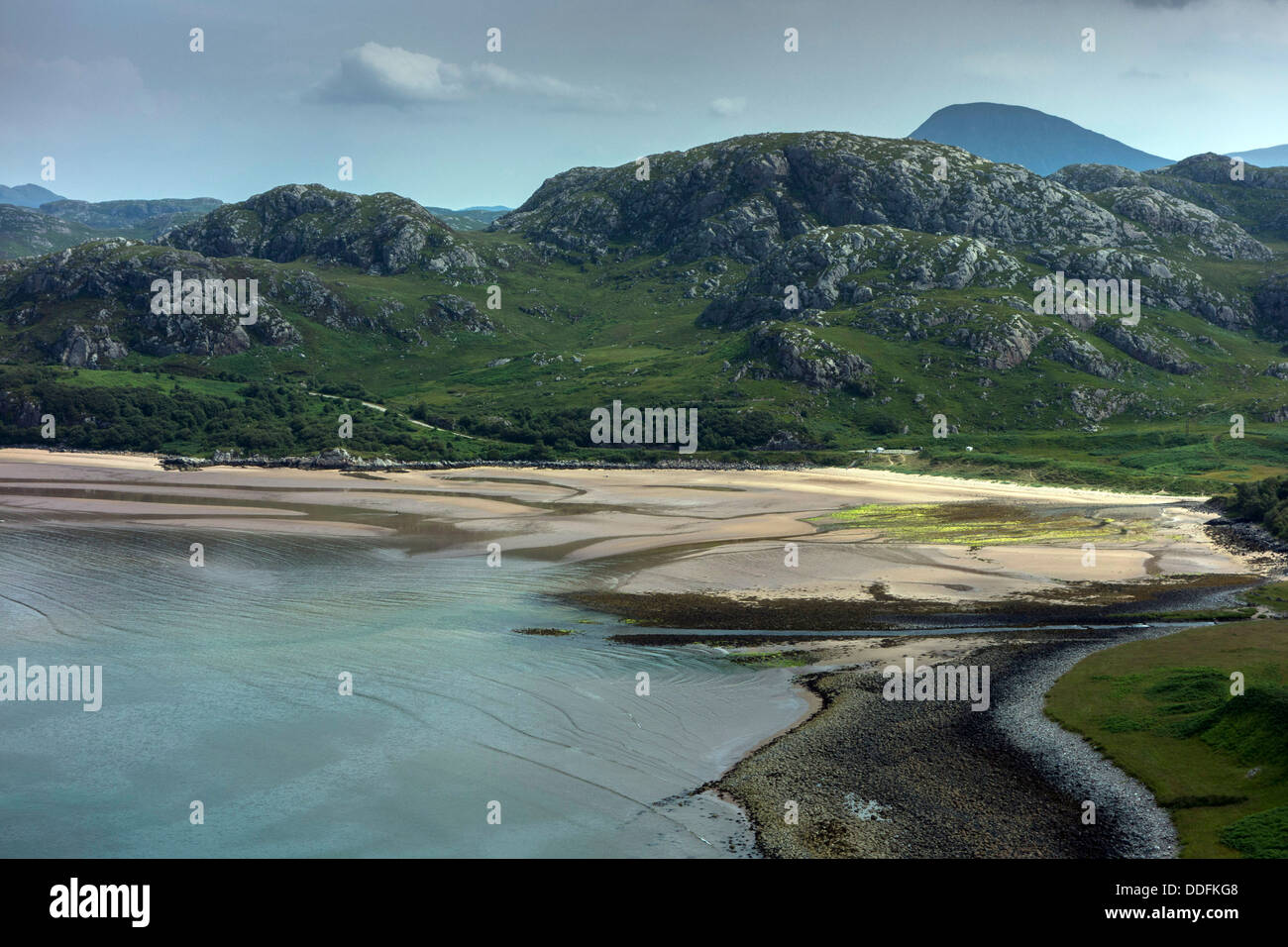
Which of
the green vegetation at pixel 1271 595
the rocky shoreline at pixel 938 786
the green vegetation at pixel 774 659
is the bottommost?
the rocky shoreline at pixel 938 786

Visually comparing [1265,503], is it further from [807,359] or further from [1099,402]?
[807,359]

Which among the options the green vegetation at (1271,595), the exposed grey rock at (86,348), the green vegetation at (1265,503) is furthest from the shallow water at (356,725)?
the exposed grey rock at (86,348)

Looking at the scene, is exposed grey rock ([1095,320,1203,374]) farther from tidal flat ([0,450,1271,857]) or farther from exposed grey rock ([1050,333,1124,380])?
tidal flat ([0,450,1271,857])

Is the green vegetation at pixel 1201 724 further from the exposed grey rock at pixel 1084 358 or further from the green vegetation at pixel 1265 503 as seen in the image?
the exposed grey rock at pixel 1084 358

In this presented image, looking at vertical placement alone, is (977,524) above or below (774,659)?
above

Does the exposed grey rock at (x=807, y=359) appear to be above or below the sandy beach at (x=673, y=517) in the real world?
above

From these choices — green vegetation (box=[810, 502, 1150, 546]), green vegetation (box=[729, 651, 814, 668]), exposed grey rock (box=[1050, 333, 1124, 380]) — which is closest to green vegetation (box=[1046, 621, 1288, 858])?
green vegetation (box=[729, 651, 814, 668])

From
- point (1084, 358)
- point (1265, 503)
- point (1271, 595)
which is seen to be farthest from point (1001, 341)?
point (1271, 595)
